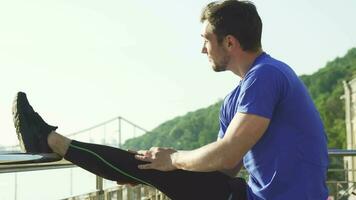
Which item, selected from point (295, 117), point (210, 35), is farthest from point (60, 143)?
point (295, 117)

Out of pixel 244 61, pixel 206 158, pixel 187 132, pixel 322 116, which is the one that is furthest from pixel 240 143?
pixel 187 132

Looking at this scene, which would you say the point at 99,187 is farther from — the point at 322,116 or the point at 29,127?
the point at 322,116

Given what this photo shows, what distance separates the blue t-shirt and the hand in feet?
1.01

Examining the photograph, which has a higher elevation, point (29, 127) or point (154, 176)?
point (29, 127)

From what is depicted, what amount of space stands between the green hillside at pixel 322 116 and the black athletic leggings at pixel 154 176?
182 ft

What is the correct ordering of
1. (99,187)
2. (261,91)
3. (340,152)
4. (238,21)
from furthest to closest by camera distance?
(340,152) → (99,187) → (238,21) → (261,91)

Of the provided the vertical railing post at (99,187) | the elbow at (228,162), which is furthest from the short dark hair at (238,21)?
the vertical railing post at (99,187)

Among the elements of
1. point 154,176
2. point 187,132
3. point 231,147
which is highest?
point 187,132

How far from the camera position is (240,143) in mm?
2377

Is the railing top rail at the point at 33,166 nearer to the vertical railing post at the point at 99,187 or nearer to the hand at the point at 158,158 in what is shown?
the hand at the point at 158,158

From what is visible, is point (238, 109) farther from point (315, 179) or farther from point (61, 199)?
point (61, 199)

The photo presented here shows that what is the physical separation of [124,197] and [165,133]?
361 feet

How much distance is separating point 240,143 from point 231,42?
403 millimetres

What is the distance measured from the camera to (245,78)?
2.44 m
